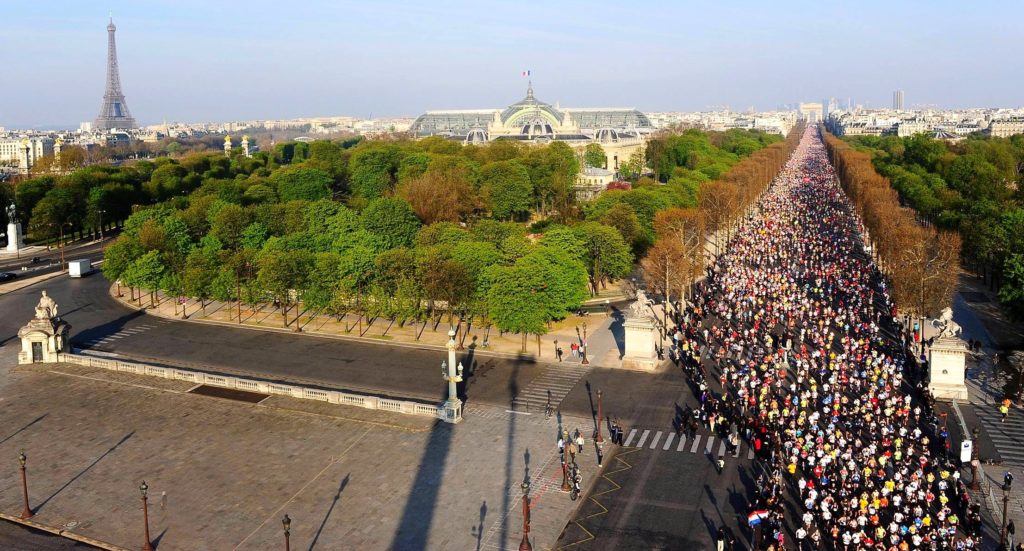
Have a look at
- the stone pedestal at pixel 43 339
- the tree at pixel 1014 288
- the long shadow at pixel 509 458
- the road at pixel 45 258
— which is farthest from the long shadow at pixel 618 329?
the road at pixel 45 258

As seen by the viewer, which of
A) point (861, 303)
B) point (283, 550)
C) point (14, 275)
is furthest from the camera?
point (14, 275)

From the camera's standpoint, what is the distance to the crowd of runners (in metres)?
29.6

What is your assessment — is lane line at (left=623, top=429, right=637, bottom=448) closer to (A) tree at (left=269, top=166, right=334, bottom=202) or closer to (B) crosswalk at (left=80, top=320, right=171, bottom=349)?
(B) crosswalk at (left=80, top=320, right=171, bottom=349)

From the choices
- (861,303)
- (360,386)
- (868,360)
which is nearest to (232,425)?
(360,386)

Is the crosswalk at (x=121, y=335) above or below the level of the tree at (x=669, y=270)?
below

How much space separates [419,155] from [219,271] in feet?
218

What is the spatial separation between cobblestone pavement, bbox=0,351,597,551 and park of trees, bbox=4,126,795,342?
1563 cm

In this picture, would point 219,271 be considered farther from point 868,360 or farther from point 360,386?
point 868,360

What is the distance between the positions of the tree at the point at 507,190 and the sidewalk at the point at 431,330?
145ft

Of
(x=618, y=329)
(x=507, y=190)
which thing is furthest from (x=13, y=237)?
(x=618, y=329)

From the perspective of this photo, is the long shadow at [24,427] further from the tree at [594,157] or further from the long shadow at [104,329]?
the tree at [594,157]

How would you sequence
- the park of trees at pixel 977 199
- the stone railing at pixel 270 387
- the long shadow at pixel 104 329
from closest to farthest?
the stone railing at pixel 270 387 → the long shadow at pixel 104 329 → the park of trees at pixel 977 199

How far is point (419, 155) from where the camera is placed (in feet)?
417

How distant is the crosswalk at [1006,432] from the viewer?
3619 centimetres
